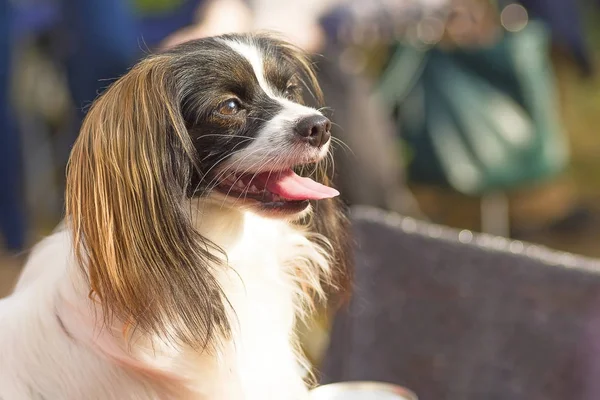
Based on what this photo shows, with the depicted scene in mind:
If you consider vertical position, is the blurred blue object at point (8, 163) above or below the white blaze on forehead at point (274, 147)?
below

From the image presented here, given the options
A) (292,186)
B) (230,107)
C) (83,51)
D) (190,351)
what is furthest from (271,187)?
(83,51)

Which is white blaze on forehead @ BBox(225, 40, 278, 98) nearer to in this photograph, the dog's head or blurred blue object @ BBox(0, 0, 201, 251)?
the dog's head

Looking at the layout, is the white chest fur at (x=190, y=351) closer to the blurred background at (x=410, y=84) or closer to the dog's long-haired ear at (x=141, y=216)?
the dog's long-haired ear at (x=141, y=216)

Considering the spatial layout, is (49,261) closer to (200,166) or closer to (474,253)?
(200,166)

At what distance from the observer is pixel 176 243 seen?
1.25 m

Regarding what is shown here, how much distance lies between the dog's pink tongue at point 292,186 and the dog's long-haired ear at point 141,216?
132mm

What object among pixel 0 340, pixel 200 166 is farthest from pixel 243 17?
pixel 0 340

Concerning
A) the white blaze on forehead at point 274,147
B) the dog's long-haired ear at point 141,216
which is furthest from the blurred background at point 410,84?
the dog's long-haired ear at point 141,216

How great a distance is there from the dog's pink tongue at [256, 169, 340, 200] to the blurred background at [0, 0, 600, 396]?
3.06ft

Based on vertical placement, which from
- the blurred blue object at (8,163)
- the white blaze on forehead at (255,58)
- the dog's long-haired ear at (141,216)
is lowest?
the blurred blue object at (8,163)

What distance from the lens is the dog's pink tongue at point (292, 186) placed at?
50.2 inches

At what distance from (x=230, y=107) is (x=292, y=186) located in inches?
6.3

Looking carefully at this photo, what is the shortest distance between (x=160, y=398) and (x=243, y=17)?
1.34 metres

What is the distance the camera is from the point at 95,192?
47.2 inches
